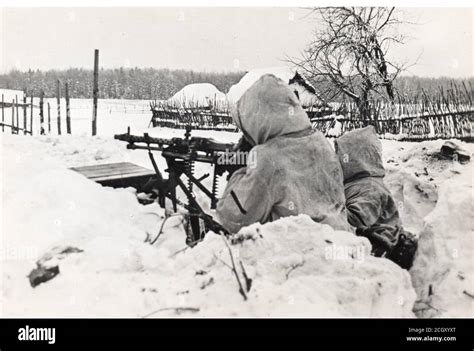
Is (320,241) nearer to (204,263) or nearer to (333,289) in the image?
(333,289)

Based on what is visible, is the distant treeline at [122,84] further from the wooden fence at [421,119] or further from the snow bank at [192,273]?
the snow bank at [192,273]

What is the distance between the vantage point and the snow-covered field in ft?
8.85

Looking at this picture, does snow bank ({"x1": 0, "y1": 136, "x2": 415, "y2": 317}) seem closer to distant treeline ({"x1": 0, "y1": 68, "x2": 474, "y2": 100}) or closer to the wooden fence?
the wooden fence

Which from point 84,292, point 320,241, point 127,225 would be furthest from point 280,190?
point 84,292

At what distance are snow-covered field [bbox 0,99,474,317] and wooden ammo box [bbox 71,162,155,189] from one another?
817 mm

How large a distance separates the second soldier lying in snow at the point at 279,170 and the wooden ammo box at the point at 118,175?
1.80 meters

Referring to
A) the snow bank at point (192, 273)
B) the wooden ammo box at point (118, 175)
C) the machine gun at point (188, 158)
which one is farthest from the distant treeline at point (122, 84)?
the snow bank at point (192, 273)

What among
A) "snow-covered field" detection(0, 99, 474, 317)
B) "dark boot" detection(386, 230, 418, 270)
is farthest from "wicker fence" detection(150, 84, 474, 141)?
"snow-covered field" detection(0, 99, 474, 317)

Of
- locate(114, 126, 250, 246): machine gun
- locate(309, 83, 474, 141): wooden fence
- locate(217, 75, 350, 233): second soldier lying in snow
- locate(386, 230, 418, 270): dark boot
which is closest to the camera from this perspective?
locate(217, 75, 350, 233): second soldier lying in snow

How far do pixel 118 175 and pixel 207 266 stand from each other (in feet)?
9.36

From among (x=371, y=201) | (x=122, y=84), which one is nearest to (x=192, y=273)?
(x=371, y=201)

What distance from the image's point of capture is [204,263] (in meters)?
3.04
